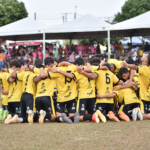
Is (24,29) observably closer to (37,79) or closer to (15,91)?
(15,91)

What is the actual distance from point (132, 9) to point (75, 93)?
29457mm

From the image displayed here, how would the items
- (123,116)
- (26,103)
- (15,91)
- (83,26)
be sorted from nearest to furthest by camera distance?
(123,116) < (26,103) < (15,91) < (83,26)

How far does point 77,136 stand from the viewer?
15.7ft

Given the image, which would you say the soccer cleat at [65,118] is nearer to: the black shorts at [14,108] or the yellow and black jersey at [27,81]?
the yellow and black jersey at [27,81]

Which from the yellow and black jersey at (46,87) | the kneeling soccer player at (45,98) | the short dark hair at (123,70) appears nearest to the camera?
the kneeling soccer player at (45,98)

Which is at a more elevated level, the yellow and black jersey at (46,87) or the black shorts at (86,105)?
the yellow and black jersey at (46,87)

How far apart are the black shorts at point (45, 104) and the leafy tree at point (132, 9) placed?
2917 cm

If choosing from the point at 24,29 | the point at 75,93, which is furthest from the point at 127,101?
the point at 24,29

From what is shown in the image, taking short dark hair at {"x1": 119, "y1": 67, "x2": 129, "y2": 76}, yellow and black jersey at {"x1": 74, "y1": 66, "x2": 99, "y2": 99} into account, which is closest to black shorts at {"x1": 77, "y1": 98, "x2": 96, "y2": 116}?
yellow and black jersey at {"x1": 74, "y1": 66, "x2": 99, "y2": 99}

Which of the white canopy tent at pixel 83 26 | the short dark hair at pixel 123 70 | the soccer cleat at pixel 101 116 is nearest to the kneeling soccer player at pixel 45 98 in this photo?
the soccer cleat at pixel 101 116

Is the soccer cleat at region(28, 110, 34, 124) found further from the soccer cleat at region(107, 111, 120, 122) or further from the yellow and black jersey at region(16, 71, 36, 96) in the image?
the soccer cleat at region(107, 111, 120, 122)

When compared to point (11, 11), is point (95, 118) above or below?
below

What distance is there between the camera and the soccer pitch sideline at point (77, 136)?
13.7 feet

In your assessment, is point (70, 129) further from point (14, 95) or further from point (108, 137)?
point (14, 95)
